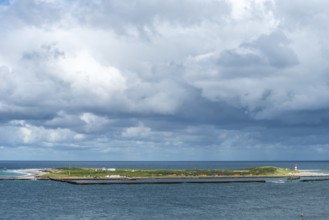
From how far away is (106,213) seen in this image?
107625mm

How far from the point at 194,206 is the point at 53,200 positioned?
1583 inches

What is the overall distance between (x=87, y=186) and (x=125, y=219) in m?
81.4

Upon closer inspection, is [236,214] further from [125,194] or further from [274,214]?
[125,194]

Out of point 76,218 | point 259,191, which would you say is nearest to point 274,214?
point 76,218

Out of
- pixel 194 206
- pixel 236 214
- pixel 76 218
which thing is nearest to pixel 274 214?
pixel 236 214

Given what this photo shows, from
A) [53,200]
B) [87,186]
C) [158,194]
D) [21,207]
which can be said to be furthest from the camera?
[87,186]

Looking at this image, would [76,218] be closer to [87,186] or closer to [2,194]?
[2,194]

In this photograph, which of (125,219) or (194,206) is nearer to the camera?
(125,219)

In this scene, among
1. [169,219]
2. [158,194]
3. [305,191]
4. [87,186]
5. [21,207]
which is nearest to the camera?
[169,219]

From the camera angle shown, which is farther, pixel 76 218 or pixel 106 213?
pixel 106 213

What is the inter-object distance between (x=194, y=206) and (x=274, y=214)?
75.9 ft

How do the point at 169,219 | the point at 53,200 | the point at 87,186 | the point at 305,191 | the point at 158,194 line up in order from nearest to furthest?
1. the point at 169,219
2. the point at 53,200
3. the point at 158,194
4. the point at 305,191
5. the point at 87,186

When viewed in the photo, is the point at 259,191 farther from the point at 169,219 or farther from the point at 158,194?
the point at 169,219

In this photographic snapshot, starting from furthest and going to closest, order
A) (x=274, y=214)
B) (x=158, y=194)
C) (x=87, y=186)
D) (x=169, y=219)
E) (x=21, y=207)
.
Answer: (x=87, y=186), (x=158, y=194), (x=21, y=207), (x=274, y=214), (x=169, y=219)
